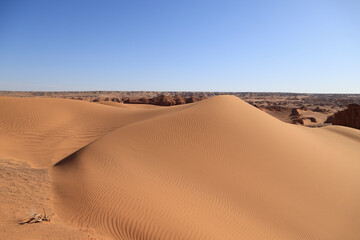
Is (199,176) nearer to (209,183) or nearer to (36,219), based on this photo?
(209,183)

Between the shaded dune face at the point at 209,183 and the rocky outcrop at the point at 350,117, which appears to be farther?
the rocky outcrop at the point at 350,117

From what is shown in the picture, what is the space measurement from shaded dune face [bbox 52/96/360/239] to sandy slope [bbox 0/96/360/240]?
0.03 meters

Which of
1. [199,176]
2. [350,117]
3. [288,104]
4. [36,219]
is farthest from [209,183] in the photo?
[288,104]

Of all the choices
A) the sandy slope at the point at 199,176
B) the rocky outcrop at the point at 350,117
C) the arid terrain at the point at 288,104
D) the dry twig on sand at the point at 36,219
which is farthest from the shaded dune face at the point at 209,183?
the arid terrain at the point at 288,104

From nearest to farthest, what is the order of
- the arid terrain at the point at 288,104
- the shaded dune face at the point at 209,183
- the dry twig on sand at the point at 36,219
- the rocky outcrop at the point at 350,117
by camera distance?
the dry twig on sand at the point at 36,219 → the shaded dune face at the point at 209,183 → the rocky outcrop at the point at 350,117 → the arid terrain at the point at 288,104

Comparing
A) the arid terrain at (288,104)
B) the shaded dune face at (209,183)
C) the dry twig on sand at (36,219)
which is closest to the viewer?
the dry twig on sand at (36,219)

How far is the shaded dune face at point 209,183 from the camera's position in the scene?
17.0 feet

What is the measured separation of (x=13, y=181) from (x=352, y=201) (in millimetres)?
11312

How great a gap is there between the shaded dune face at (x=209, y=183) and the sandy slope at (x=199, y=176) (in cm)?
3

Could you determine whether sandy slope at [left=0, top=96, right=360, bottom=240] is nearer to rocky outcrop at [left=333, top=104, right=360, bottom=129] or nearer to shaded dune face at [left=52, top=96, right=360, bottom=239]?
shaded dune face at [left=52, top=96, right=360, bottom=239]

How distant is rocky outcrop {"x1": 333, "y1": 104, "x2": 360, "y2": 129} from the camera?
21.6 m

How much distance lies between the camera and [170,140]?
9.71m

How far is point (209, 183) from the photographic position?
712 cm

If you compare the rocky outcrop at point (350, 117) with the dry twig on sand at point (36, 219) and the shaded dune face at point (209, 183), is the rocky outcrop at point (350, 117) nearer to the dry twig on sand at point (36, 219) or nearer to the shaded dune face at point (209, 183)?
the shaded dune face at point (209, 183)
